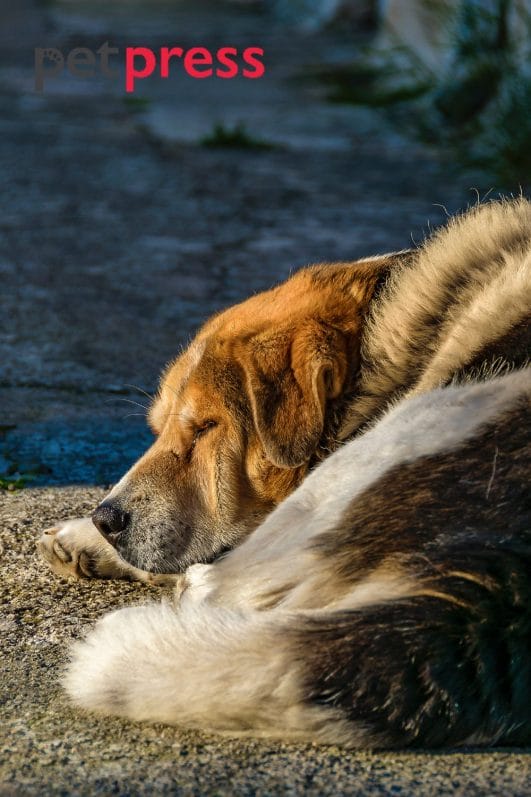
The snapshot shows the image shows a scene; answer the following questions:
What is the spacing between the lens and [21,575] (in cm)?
364

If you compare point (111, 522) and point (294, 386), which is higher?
point (294, 386)

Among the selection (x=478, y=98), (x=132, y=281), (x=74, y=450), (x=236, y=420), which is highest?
(x=478, y=98)

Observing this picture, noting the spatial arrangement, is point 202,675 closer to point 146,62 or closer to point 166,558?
point 166,558

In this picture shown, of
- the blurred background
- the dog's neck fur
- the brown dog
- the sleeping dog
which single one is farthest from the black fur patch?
the blurred background

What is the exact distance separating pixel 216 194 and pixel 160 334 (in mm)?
3159

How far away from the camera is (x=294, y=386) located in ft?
11.0

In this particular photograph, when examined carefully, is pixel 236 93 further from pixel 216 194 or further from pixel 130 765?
pixel 130 765

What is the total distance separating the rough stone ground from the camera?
2.52 meters

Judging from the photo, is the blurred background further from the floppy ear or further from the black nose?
the floppy ear

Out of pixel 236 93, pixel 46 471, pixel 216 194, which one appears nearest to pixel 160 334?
pixel 46 471

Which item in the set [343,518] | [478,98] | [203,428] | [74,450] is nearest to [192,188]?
[478,98]

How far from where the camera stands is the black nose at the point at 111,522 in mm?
3521

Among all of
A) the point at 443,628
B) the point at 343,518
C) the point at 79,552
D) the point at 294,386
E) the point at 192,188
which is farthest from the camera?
the point at 192,188

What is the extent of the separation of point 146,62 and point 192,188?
6.79 metres
